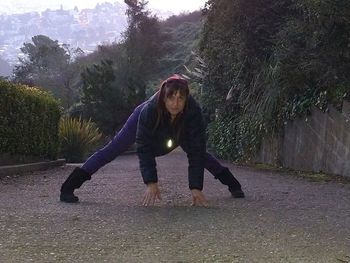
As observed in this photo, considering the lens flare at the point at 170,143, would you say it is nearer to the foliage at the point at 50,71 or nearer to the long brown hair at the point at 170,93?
the long brown hair at the point at 170,93

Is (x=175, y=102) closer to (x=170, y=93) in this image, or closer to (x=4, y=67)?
(x=170, y=93)

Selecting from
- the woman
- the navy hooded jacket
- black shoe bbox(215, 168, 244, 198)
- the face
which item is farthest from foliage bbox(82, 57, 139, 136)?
the face

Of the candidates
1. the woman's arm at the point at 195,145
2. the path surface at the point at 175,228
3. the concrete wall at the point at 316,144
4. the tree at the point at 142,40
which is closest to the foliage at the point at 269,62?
the concrete wall at the point at 316,144

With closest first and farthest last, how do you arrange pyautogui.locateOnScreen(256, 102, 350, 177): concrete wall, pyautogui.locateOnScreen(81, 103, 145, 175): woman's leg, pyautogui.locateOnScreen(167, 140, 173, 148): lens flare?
pyautogui.locateOnScreen(167, 140, 173, 148): lens flare, pyautogui.locateOnScreen(81, 103, 145, 175): woman's leg, pyautogui.locateOnScreen(256, 102, 350, 177): concrete wall

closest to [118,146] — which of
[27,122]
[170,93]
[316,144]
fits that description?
[170,93]

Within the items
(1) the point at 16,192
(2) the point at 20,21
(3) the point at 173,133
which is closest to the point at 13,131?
(1) the point at 16,192

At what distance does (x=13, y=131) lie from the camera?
8555 mm

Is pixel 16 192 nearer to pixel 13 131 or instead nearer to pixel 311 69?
pixel 13 131

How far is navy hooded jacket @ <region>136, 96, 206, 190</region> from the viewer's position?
4676 millimetres

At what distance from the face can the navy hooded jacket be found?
0.37 feet

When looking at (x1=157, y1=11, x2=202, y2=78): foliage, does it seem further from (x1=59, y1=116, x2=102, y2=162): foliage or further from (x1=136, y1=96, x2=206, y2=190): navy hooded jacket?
(x1=136, y1=96, x2=206, y2=190): navy hooded jacket

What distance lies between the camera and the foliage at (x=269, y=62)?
322 inches

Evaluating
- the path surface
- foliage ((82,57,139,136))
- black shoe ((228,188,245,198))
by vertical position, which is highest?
foliage ((82,57,139,136))

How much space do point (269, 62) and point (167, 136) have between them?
727 centimetres
